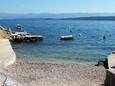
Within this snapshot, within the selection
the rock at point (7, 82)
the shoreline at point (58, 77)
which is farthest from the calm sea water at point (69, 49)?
the rock at point (7, 82)

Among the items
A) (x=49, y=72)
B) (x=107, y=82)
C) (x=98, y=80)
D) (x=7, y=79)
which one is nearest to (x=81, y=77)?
(x=98, y=80)

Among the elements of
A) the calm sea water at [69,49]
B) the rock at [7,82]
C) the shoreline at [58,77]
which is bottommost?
the calm sea water at [69,49]

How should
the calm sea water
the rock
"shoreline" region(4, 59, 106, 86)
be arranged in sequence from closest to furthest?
the rock < "shoreline" region(4, 59, 106, 86) < the calm sea water

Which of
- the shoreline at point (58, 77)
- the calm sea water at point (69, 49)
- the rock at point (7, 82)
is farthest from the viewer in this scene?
the calm sea water at point (69, 49)

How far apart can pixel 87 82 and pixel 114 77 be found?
14.6 feet

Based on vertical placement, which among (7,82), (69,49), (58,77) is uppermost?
(7,82)

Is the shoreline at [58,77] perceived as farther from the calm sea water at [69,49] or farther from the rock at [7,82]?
the calm sea water at [69,49]

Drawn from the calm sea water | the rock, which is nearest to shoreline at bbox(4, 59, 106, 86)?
the rock

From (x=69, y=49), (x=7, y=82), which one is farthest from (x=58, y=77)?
(x=69, y=49)

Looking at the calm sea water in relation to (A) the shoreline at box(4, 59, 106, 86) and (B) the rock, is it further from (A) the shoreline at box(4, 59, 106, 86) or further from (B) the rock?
(B) the rock

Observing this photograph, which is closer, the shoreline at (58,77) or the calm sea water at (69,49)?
the shoreline at (58,77)

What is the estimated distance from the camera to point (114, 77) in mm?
10945

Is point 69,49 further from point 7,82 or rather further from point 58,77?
point 7,82

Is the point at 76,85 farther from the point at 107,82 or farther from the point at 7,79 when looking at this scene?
the point at 7,79
